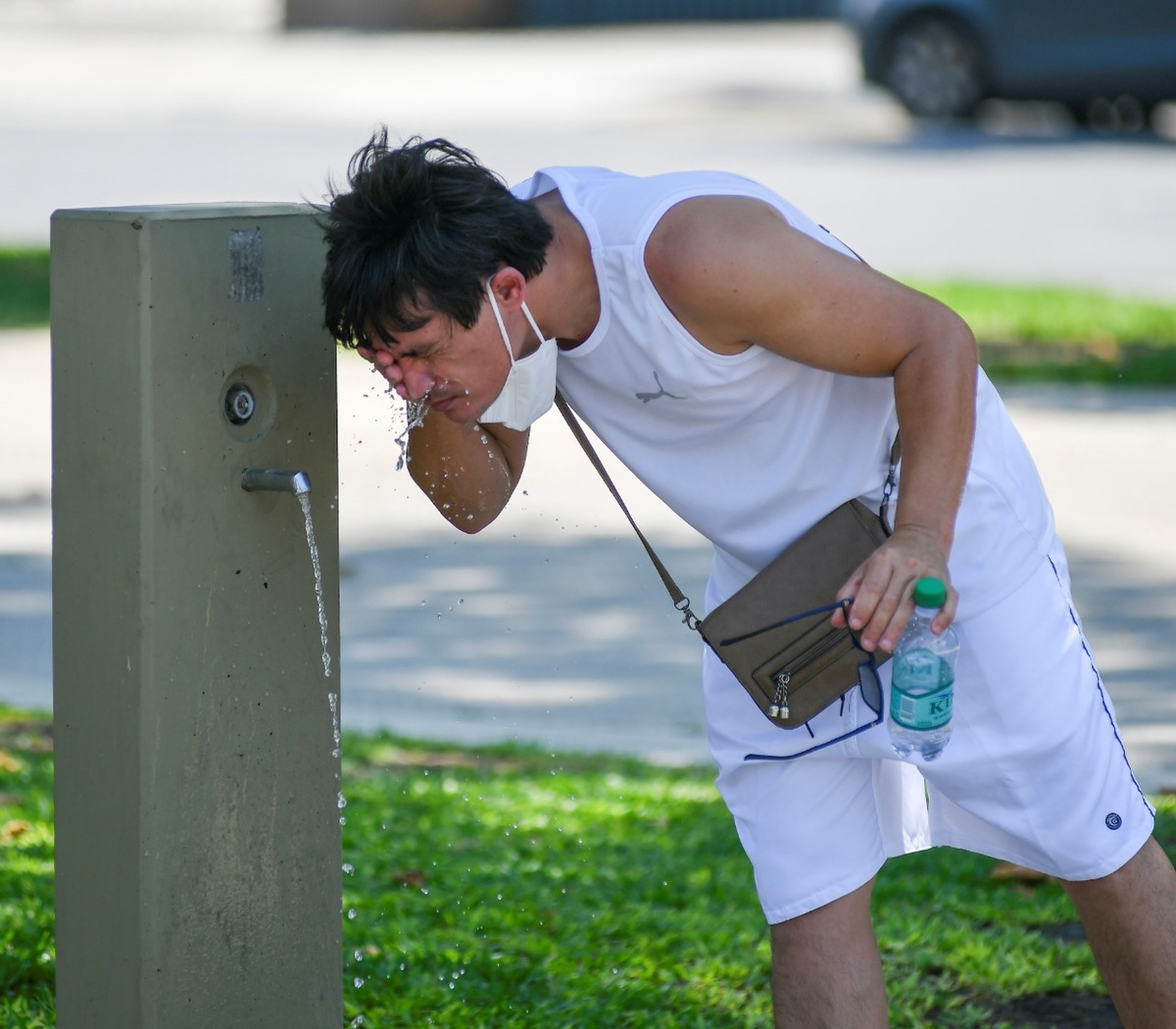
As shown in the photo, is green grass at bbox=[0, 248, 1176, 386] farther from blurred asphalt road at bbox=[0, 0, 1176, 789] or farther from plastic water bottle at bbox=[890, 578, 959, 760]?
plastic water bottle at bbox=[890, 578, 959, 760]

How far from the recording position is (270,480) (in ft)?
7.99

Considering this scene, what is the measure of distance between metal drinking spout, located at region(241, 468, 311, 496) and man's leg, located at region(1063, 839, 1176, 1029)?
1.18 metres

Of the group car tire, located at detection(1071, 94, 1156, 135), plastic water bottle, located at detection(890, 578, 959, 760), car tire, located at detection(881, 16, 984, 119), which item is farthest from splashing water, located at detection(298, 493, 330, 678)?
car tire, located at detection(1071, 94, 1156, 135)

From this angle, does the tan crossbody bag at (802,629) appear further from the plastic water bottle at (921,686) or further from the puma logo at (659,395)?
the puma logo at (659,395)

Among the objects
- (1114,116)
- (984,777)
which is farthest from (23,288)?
(1114,116)

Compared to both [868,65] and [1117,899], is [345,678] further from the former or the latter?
[868,65]

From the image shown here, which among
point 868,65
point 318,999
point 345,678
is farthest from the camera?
point 868,65

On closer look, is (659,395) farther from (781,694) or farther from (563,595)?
(563,595)

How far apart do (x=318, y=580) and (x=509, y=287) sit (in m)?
0.52

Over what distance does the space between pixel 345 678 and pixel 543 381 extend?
2.78m

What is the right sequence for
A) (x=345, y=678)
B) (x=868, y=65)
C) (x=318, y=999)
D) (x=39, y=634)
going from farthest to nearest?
1. (x=868, y=65)
2. (x=39, y=634)
3. (x=345, y=678)
4. (x=318, y=999)

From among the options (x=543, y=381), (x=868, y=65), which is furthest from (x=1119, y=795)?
(x=868, y=65)

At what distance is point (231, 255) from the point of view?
2.38 metres

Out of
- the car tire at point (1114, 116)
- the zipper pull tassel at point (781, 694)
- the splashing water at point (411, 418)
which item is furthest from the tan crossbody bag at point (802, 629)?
the car tire at point (1114, 116)
